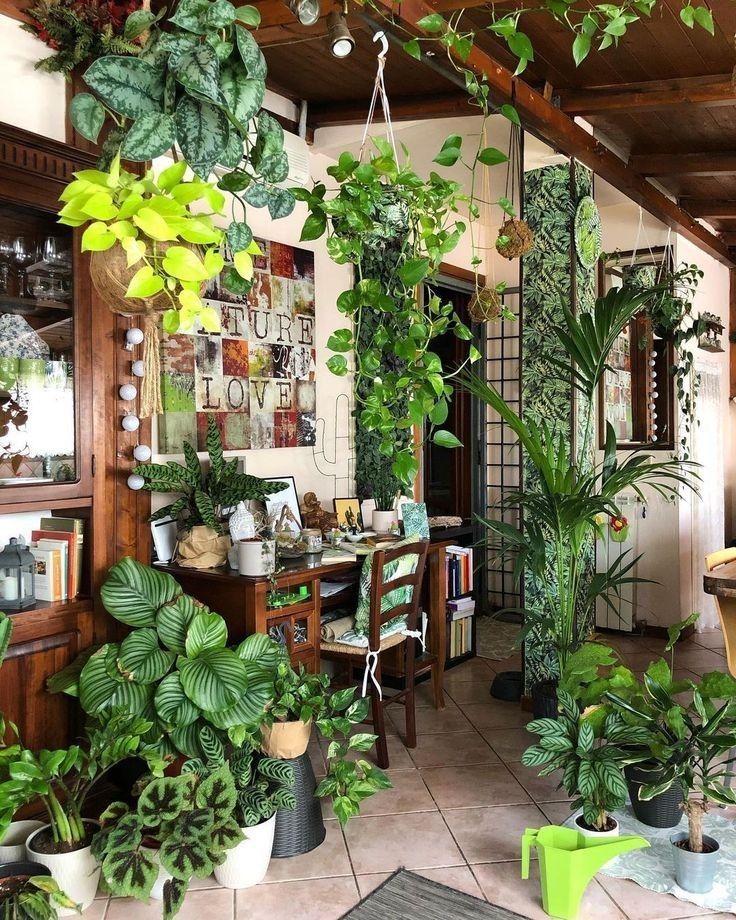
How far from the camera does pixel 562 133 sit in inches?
155

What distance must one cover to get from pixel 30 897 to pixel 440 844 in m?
1.36

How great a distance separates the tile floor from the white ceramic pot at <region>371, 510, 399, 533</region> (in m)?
0.94

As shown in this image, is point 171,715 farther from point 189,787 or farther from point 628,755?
point 628,755

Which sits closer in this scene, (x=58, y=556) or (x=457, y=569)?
(x=58, y=556)

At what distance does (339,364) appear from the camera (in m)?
1.76

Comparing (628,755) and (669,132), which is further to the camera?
(669,132)

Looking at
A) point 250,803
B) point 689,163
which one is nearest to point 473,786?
point 250,803

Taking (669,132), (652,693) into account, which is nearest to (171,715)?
(652,693)

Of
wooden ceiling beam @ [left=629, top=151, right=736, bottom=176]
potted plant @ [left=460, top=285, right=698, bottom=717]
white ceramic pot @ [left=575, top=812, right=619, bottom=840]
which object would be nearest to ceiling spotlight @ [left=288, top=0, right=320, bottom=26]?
potted plant @ [left=460, top=285, right=698, bottom=717]

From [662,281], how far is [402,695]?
364 cm

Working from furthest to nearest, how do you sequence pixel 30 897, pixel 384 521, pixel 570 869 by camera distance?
pixel 384 521
pixel 570 869
pixel 30 897

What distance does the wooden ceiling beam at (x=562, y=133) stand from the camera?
3.12 meters

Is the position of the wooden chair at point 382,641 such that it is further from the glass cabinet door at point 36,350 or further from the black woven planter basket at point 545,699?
the glass cabinet door at point 36,350

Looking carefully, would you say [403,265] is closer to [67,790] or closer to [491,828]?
[67,790]
